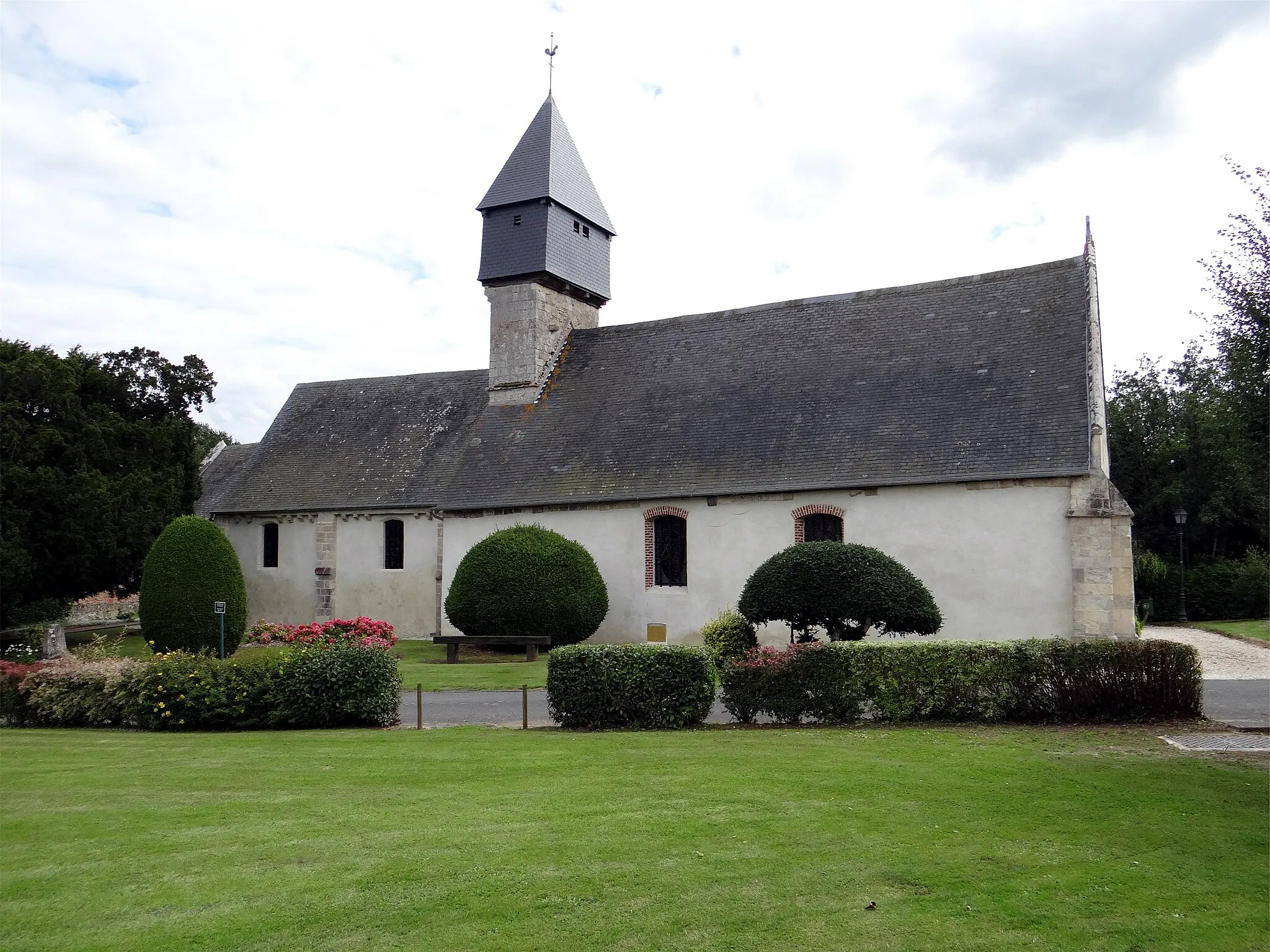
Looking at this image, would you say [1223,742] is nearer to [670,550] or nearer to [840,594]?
[840,594]

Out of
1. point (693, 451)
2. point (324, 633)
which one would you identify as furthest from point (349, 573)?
point (693, 451)

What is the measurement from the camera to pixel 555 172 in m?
27.4

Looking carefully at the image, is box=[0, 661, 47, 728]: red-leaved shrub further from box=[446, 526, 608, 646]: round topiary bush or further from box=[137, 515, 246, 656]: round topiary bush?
box=[446, 526, 608, 646]: round topiary bush

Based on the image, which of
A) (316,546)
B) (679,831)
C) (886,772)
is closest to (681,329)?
(316,546)

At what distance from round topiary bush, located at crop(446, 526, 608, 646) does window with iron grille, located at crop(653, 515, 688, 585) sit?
151cm

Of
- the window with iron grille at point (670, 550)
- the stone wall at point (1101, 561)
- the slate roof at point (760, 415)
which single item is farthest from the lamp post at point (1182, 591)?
the window with iron grille at point (670, 550)

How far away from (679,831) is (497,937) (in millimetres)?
1979

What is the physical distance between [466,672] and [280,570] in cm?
1170

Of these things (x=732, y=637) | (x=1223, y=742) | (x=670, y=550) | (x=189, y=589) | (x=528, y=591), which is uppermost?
(x=670, y=550)

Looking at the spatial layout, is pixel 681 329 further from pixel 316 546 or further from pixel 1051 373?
pixel 316 546

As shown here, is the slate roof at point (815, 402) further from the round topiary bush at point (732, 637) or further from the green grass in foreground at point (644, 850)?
the green grass in foreground at point (644, 850)

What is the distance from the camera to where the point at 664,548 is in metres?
22.9

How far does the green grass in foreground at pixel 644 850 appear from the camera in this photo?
17.4ft

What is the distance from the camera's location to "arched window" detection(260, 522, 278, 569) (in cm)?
2870
